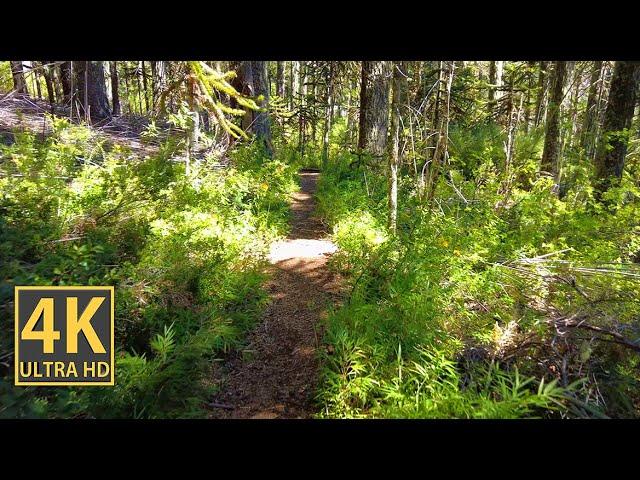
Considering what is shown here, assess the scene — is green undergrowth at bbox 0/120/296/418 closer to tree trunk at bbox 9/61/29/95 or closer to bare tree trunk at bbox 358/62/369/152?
tree trunk at bbox 9/61/29/95

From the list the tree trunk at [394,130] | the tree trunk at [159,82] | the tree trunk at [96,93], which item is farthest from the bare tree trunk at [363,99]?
the tree trunk at [96,93]

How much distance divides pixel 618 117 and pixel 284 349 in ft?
20.8

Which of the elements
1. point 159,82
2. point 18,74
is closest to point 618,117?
point 18,74

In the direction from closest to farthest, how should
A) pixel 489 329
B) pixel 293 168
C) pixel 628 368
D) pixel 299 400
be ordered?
pixel 628 368
pixel 299 400
pixel 489 329
pixel 293 168

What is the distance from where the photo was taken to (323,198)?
9.68m

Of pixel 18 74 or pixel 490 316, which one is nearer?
pixel 490 316

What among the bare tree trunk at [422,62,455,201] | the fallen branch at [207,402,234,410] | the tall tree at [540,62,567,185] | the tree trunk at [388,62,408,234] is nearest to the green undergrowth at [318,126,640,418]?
the bare tree trunk at [422,62,455,201]

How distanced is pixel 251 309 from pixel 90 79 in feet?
25.8

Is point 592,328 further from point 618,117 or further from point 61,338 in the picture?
point 618,117

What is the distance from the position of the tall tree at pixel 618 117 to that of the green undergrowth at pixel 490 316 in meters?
0.31

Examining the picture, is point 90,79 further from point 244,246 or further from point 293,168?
point 244,246

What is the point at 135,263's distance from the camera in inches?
156

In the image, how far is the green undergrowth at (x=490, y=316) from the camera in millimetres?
2773

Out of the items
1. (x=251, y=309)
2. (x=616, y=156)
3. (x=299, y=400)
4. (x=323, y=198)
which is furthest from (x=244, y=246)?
(x=616, y=156)
